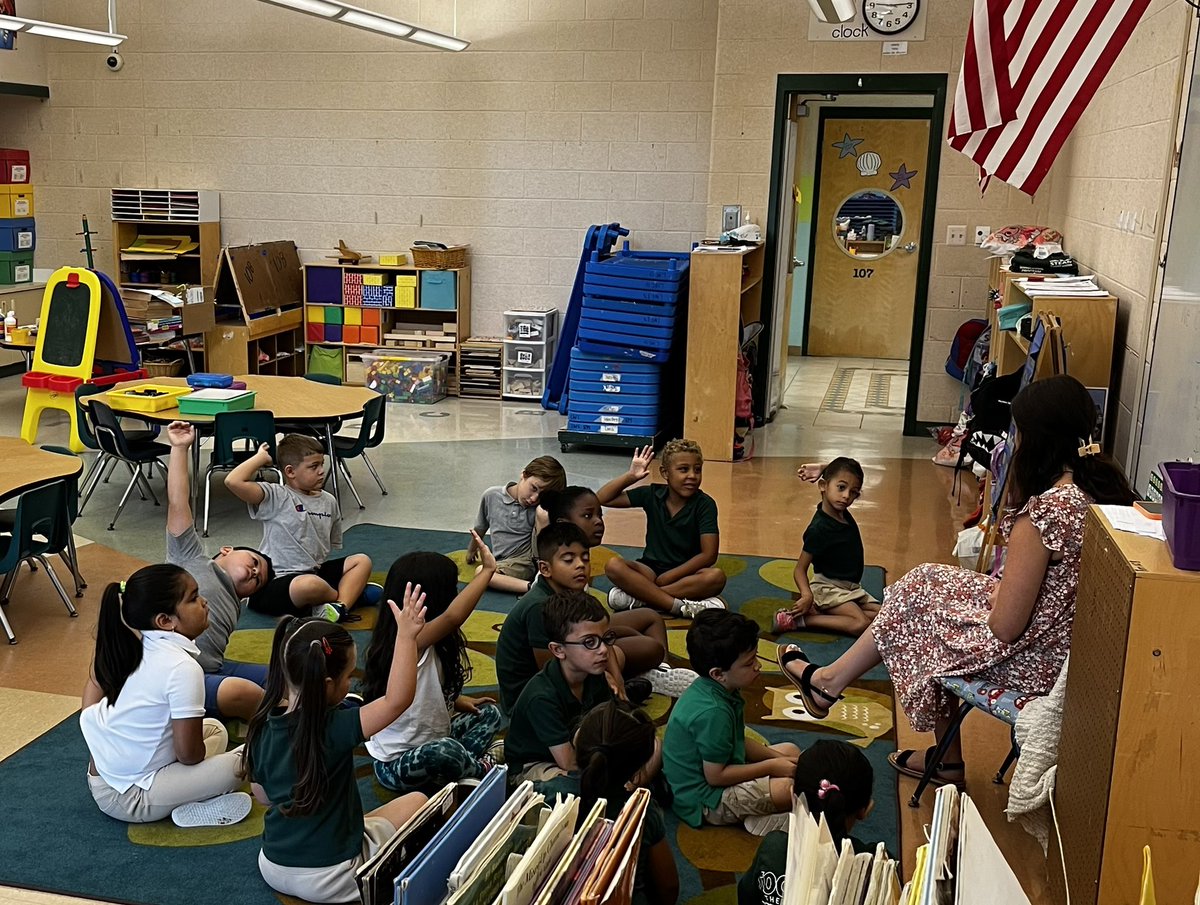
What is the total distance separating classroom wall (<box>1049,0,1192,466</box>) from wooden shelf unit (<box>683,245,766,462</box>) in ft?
7.54

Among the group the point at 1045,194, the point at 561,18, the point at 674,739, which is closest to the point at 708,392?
the point at 1045,194

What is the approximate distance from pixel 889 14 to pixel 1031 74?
4929mm

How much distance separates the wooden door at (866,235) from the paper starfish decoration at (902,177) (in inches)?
0.4

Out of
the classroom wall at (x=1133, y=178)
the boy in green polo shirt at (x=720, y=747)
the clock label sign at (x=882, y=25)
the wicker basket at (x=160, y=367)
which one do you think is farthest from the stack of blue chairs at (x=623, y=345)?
the boy in green polo shirt at (x=720, y=747)

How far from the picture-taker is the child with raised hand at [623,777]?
276 centimetres

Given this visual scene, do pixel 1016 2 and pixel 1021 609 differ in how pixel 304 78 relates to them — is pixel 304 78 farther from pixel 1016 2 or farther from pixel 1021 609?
pixel 1021 609

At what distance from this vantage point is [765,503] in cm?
711

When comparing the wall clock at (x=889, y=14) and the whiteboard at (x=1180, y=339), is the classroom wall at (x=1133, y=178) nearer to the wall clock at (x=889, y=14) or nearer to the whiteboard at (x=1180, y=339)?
the whiteboard at (x=1180, y=339)

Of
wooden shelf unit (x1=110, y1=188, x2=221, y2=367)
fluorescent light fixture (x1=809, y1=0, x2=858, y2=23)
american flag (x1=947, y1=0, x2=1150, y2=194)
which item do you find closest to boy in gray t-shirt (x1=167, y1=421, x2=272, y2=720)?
american flag (x1=947, y1=0, x2=1150, y2=194)

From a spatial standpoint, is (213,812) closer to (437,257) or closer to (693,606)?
(693,606)

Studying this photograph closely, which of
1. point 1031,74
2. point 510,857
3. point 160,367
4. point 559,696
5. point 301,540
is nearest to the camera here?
point 510,857

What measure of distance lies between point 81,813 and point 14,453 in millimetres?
2481

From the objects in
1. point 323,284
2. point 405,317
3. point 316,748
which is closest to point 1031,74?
point 316,748

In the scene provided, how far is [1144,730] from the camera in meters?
2.43
